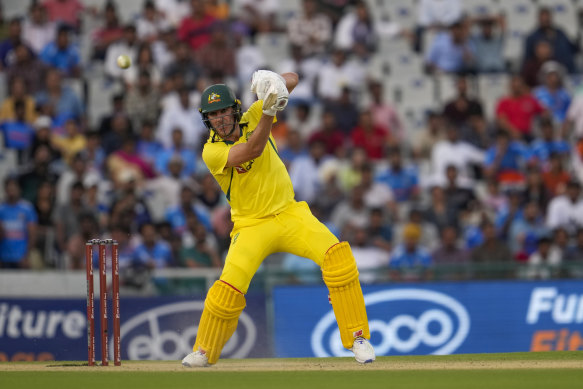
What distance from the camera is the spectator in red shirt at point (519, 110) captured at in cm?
1628

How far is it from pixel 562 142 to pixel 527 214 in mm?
1975

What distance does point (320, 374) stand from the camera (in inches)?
326

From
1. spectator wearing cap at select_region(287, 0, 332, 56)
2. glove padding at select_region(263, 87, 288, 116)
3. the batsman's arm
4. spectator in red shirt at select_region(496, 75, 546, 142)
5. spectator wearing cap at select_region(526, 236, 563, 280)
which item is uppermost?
spectator wearing cap at select_region(287, 0, 332, 56)

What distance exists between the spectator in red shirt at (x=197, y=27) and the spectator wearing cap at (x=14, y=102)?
290 cm

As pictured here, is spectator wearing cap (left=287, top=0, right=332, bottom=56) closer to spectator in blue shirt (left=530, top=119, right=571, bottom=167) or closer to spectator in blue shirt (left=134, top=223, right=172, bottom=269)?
spectator in blue shirt (left=530, top=119, right=571, bottom=167)

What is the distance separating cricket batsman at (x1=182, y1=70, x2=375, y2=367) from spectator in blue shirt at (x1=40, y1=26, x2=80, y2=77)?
910cm

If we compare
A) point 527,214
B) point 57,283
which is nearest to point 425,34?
point 527,214

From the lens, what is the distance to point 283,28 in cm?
1873

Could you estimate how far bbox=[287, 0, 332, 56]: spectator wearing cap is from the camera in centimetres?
1764

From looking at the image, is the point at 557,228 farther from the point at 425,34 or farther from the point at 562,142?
the point at 425,34

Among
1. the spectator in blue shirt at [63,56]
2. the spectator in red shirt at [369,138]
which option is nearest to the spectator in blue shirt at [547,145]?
the spectator in red shirt at [369,138]

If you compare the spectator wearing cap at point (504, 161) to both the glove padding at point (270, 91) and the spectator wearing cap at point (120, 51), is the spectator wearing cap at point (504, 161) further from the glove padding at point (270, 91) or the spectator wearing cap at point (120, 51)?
the glove padding at point (270, 91)

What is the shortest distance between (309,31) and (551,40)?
3.88 metres

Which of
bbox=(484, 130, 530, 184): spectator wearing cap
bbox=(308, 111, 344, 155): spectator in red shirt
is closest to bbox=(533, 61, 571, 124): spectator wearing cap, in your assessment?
bbox=(484, 130, 530, 184): spectator wearing cap
